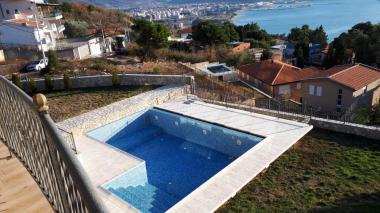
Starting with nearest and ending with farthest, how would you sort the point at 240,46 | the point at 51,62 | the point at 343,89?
the point at 51,62 → the point at 343,89 → the point at 240,46

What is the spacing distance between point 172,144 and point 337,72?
15.3 meters

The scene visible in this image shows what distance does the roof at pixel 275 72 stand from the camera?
92.8 ft

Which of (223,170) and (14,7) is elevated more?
(14,7)

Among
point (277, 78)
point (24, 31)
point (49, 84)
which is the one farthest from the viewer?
point (24, 31)

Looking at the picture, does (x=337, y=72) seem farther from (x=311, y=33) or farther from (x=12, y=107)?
(x=311, y=33)

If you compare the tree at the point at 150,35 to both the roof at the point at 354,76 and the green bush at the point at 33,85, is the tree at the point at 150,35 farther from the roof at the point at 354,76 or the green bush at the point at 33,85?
the roof at the point at 354,76

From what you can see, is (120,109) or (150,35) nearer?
(120,109)

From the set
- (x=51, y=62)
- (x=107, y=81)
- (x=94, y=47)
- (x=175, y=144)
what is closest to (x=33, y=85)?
(x=51, y=62)

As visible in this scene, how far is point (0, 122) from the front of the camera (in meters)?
4.34

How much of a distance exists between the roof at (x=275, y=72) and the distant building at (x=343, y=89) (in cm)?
411

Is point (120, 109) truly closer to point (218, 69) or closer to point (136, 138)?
point (136, 138)

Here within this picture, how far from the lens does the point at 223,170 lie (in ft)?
30.2

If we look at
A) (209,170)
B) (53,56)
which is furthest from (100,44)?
(209,170)

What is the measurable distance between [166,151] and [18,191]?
31.9 ft
